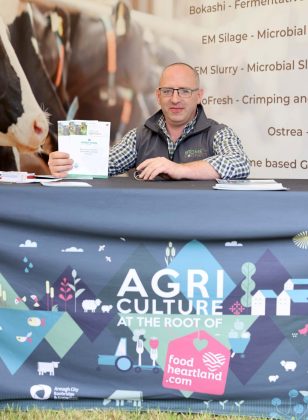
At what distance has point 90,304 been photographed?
162 centimetres

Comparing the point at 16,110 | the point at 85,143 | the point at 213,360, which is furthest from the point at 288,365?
the point at 16,110

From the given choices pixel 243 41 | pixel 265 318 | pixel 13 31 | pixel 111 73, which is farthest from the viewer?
pixel 13 31

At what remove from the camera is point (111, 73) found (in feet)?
11.3

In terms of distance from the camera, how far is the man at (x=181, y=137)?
2185mm

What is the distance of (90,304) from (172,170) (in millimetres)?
549

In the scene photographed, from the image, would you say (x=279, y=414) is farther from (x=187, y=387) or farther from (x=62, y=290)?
(x=62, y=290)

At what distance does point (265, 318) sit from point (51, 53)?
8.66ft

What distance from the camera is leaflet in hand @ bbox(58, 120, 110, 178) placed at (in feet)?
5.71

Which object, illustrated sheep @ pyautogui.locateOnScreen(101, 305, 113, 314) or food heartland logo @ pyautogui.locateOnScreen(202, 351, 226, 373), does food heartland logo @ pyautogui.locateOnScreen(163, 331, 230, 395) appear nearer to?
food heartland logo @ pyautogui.locateOnScreen(202, 351, 226, 373)

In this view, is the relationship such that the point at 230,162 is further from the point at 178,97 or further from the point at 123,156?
the point at 123,156

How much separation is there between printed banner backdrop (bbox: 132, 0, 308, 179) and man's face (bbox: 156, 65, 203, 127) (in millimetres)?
700

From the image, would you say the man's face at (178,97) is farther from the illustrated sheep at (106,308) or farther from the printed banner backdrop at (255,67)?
the illustrated sheep at (106,308)

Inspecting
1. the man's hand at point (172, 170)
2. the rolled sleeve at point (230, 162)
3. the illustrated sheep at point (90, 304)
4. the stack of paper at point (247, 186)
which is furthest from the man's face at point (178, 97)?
the illustrated sheep at point (90, 304)

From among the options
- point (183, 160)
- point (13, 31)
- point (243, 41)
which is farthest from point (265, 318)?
point (13, 31)
